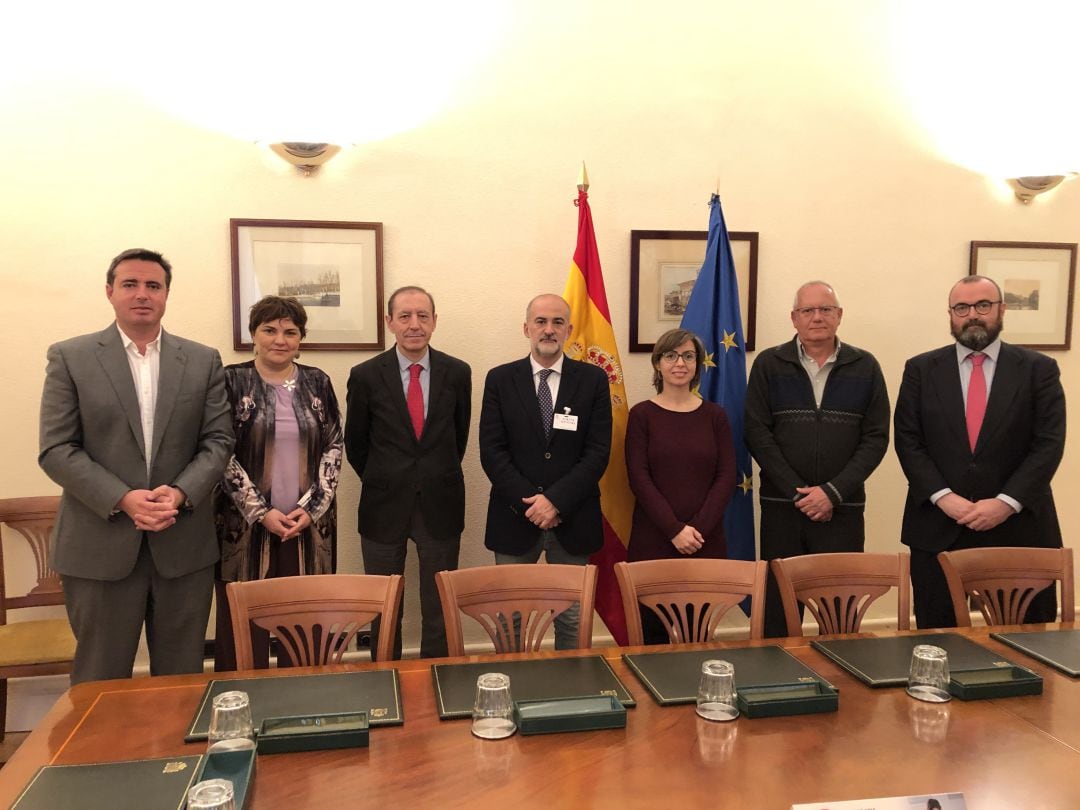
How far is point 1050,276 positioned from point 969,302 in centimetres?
144

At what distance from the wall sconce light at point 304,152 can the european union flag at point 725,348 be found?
1756mm

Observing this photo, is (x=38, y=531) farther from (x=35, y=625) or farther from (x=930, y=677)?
(x=930, y=677)

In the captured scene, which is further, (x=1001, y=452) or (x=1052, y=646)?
→ (x=1001, y=452)

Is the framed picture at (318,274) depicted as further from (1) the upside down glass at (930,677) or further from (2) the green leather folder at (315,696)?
(1) the upside down glass at (930,677)

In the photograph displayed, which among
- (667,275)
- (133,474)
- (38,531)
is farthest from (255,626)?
(667,275)

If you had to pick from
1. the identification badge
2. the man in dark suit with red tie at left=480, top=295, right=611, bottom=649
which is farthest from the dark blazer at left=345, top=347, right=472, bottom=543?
the identification badge

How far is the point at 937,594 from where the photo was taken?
3.18 metres

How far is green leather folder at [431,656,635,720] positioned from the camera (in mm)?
1717

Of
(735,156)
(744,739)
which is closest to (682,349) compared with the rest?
(735,156)

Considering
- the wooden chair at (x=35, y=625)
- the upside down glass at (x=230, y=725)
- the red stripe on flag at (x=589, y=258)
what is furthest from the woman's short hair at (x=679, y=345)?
the wooden chair at (x=35, y=625)

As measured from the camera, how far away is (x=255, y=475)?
2941mm

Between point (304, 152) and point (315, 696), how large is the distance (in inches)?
102

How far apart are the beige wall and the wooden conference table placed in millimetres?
2227

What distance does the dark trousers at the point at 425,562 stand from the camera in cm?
326
